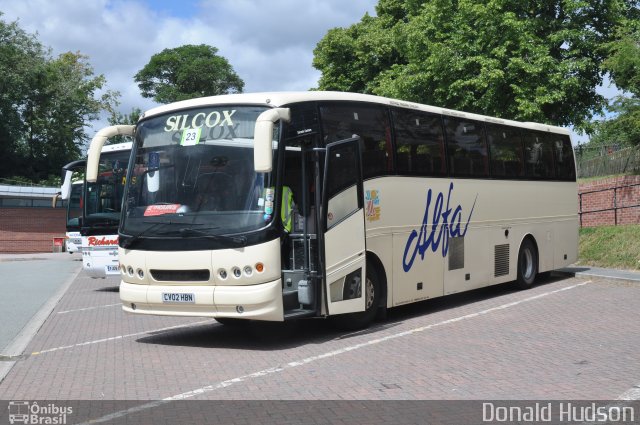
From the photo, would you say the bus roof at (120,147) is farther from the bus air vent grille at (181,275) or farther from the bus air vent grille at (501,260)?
the bus air vent grille at (181,275)

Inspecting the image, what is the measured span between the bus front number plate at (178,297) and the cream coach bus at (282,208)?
0.05 ft

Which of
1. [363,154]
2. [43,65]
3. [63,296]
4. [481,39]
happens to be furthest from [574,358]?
[43,65]

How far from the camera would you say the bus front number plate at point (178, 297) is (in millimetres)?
9820

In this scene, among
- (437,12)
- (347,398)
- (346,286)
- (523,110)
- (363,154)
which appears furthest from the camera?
(437,12)

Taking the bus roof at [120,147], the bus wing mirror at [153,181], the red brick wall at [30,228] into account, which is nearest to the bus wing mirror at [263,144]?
the bus wing mirror at [153,181]

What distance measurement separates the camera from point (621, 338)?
10.3m

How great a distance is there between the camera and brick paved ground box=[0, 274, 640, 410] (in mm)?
7590

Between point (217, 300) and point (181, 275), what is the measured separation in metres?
0.66

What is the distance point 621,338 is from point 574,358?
170cm

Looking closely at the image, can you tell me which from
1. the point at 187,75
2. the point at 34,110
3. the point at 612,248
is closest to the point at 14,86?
the point at 34,110

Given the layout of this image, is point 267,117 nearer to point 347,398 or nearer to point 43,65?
point 347,398

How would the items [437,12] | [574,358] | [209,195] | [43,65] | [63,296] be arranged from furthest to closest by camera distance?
[43,65] → [437,12] → [63,296] → [209,195] → [574,358]

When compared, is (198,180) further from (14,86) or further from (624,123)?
(14,86)

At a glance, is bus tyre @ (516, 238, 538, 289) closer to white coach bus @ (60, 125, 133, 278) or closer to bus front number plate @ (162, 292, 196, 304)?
bus front number plate @ (162, 292, 196, 304)
